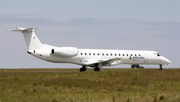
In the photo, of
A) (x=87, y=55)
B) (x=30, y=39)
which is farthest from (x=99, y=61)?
(x=30, y=39)

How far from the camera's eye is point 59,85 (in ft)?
61.4

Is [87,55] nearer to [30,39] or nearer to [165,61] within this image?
[30,39]

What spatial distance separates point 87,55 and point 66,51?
136 inches

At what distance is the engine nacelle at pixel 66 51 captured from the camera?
110 ft

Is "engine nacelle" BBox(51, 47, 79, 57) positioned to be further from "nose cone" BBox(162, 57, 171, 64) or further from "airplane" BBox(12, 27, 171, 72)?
"nose cone" BBox(162, 57, 171, 64)

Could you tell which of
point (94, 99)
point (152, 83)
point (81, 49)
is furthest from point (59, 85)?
point (81, 49)

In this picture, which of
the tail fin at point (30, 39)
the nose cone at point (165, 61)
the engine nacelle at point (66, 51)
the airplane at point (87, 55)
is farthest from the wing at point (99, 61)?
the nose cone at point (165, 61)

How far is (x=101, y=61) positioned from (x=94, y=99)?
2165 centimetres

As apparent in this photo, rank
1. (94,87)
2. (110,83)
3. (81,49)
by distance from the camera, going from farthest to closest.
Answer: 1. (81,49)
2. (110,83)
3. (94,87)

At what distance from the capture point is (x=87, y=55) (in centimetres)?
3638

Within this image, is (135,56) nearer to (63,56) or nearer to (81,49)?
(81,49)

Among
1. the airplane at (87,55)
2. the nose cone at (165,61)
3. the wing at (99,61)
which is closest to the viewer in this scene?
the airplane at (87,55)

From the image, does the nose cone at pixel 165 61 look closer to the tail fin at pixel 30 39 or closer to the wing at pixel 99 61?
the wing at pixel 99 61

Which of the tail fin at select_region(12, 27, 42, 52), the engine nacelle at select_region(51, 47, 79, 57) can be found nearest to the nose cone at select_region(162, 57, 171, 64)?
the engine nacelle at select_region(51, 47, 79, 57)
